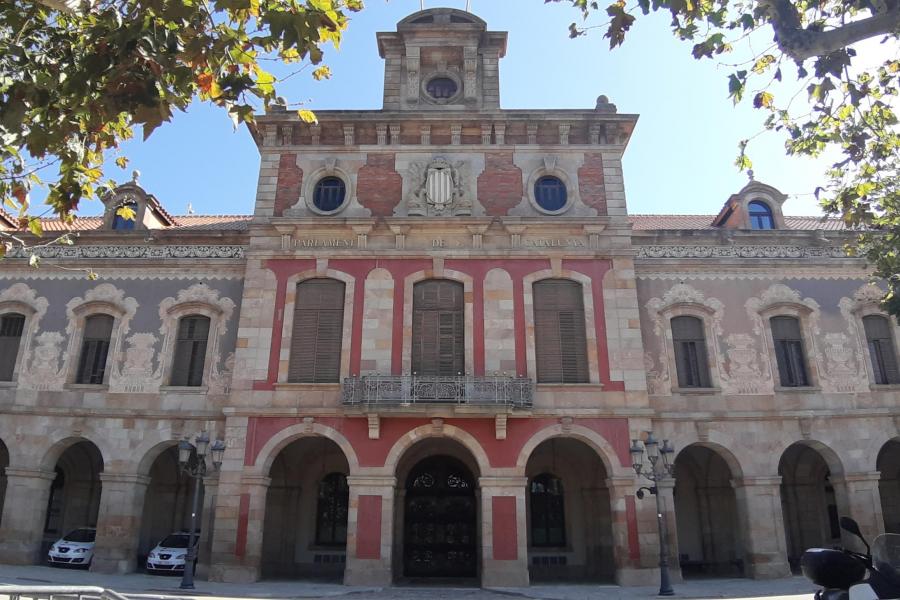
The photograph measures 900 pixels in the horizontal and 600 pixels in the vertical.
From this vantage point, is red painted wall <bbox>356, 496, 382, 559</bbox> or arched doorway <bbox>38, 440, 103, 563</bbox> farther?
arched doorway <bbox>38, 440, 103, 563</bbox>

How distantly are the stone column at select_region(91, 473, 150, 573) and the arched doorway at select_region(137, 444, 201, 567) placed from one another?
2.00 metres

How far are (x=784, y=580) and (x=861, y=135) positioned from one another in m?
12.3

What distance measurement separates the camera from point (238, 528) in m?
17.9

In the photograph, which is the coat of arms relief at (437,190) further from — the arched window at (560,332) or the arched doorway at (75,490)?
the arched doorway at (75,490)

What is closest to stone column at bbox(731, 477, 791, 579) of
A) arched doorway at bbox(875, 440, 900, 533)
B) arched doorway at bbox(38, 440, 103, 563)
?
arched doorway at bbox(875, 440, 900, 533)

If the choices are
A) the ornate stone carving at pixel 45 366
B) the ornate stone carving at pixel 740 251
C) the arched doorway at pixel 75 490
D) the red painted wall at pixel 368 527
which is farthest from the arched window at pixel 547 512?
the ornate stone carving at pixel 45 366

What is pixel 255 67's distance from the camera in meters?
8.46

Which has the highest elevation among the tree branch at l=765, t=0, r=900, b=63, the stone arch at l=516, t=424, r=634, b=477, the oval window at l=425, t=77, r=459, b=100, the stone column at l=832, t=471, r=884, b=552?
the oval window at l=425, t=77, r=459, b=100

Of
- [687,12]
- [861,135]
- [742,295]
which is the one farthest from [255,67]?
[742,295]

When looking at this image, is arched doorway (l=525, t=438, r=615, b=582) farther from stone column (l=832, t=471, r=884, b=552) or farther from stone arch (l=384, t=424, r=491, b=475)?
stone column (l=832, t=471, r=884, b=552)

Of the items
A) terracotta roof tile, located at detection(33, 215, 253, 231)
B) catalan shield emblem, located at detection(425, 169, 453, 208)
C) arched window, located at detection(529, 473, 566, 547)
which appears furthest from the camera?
terracotta roof tile, located at detection(33, 215, 253, 231)

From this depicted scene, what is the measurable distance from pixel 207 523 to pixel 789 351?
18.2 m

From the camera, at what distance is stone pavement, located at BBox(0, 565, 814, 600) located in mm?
15188

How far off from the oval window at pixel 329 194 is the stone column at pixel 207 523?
8.74 m
